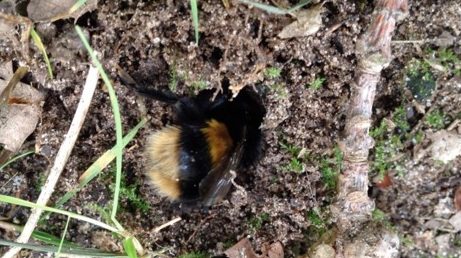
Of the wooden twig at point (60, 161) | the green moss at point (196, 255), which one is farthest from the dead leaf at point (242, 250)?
the wooden twig at point (60, 161)

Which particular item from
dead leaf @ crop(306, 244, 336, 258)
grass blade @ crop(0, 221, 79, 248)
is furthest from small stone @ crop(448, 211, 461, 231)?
grass blade @ crop(0, 221, 79, 248)

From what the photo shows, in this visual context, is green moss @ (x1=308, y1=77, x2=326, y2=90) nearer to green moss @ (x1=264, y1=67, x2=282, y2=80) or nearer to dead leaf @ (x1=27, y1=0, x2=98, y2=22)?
green moss @ (x1=264, y1=67, x2=282, y2=80)

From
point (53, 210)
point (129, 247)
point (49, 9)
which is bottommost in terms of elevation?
point (129, 247)

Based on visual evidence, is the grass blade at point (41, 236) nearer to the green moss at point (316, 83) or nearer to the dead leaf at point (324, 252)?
the dead leaf at point (324, 252)

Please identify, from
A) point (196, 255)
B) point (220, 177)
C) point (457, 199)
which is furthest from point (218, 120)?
point (457, 199)

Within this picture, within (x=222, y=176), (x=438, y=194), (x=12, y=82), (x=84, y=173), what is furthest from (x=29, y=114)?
(x=438, y=194)

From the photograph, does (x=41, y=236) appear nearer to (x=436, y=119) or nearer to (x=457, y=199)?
(x=436, y=119)

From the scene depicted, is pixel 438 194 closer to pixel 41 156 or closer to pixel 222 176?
pixel 222 176
